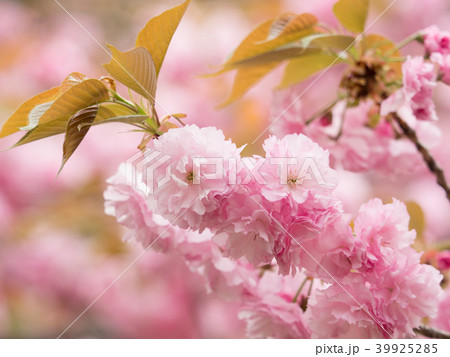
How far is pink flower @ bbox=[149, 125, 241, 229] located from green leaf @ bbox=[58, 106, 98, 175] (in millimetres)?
64

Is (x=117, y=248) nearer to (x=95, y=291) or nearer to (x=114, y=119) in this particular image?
(x=95, y=291)

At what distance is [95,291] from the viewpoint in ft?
4.79

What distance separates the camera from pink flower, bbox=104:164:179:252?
0.59 metres

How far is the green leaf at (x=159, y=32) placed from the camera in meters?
0.53

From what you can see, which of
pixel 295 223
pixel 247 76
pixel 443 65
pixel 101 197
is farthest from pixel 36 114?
pixel 101 197

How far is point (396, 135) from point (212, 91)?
0.95 meters

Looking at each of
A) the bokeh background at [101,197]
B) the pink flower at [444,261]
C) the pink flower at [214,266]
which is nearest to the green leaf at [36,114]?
the pink flower at [214,266]

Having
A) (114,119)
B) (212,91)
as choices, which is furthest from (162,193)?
(212,91)

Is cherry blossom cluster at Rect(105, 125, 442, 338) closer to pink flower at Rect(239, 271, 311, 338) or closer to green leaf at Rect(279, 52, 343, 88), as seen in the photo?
pink flower at Rect(239, 271, 311, 338)

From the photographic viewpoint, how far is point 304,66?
2.52ft

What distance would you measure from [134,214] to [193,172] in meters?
0.14

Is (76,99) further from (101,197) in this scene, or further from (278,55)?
(101,197)

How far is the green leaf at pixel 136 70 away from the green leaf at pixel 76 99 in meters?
0.04

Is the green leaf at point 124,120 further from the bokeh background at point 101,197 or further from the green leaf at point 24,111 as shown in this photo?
the bokeh background at point 101,197
